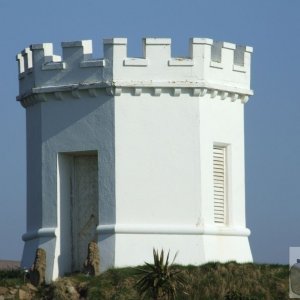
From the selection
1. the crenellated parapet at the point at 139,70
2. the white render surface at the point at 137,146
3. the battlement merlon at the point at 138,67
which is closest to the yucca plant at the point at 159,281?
the white render surface at the point at 137,146

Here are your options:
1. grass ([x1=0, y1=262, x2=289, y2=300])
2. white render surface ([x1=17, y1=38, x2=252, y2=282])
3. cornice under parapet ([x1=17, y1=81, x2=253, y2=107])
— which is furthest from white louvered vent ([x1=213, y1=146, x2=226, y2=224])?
grass ([x1=0, y1=262, x2=289, y2=300])

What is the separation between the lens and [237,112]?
41.9 metres

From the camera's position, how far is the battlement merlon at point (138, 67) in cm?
4006

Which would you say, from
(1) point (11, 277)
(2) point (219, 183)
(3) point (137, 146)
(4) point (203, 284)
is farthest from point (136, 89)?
(1) point (11, 277)

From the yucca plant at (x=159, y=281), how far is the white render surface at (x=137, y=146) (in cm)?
196

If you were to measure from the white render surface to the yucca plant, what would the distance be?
196 cm

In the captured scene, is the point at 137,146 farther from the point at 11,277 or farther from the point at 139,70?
the point at 11,277

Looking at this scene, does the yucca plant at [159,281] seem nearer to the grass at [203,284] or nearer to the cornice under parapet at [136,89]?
the grass at [203,284]

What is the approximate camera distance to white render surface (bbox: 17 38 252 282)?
39.9 metres

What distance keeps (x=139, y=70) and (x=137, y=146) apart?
194 centimetres

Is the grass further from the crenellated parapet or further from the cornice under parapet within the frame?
the crenellated parapet

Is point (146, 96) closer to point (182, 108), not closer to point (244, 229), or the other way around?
point (182, 108)

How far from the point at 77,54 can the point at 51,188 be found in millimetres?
3551

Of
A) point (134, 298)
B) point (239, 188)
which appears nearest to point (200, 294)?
A: point (134, 298)
